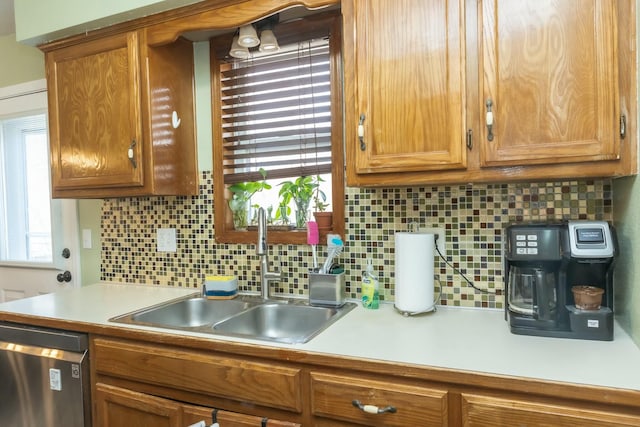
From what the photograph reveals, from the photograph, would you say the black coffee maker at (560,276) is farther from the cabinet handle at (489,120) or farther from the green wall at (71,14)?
the green wall at (71,14)

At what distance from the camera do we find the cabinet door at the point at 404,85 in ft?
4.17

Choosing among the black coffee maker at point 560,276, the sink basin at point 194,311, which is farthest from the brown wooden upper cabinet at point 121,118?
the black coffee maker at point 560,276

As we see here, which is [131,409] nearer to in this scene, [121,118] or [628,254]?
[121,118]

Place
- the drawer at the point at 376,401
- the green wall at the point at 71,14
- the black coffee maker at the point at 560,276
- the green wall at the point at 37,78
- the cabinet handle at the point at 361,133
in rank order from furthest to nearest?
1. the green wall at the point at 37,78
2. the green wall at the point at 71,14
3. the cabinet handle at the point at 361,133
4. the black coffee maker at the point at 560,276
5. the drawer at the point at 376,401

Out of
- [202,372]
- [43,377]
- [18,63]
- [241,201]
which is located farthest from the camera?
[18,63]

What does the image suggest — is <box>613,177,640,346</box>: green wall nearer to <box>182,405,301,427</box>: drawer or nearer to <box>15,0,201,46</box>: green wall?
<box>182,405,301,427</box>: drawer

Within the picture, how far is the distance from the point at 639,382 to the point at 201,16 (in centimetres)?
187

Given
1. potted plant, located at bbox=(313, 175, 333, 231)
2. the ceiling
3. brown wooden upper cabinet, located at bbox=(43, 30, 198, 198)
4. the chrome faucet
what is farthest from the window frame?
potted plant, located at bbox=(313, 175, 333, 231)

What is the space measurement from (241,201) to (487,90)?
1243 millimetres

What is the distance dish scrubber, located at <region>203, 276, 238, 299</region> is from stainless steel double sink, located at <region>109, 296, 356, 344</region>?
0.10 ft

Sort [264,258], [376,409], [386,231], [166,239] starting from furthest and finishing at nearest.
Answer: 1. [166,239]
2. [264,258]
3. [386,231]
4. [376,409]

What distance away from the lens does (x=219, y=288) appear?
185cm

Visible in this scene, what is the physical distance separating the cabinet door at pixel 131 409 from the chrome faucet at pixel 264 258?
596 mm

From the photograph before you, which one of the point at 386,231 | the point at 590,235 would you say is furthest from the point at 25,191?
the point at 590,235
